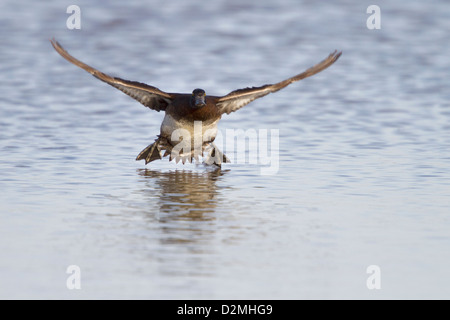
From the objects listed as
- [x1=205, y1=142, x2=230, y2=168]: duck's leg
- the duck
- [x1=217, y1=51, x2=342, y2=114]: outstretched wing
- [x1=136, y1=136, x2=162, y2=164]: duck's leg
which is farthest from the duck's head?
[x1=136, y1=136, x2=162, y2=164]: duck's leg

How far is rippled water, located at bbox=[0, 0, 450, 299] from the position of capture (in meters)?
6.70

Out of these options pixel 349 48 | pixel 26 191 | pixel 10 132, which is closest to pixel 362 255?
pixel 26 191

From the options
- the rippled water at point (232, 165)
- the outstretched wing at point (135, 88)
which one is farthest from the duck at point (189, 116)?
the rippled water at point (232, 165)

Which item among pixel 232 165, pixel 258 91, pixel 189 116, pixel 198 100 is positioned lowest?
pixel 232 165

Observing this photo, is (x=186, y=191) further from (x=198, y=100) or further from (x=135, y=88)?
(x=135, y=88)

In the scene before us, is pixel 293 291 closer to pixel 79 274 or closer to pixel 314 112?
pixel 79 274

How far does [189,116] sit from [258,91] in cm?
93

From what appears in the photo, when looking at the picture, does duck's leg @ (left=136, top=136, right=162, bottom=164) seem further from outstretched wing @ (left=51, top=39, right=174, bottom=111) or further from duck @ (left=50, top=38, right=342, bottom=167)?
outstretched wing @ (left=51, top=39, right=174, bottom=111)

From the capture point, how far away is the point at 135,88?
11383mm

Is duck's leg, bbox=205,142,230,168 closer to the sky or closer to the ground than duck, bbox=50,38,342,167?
closer to the ground

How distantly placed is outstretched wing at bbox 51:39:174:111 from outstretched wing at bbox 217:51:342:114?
0.69 meters

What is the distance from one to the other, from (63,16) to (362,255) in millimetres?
15297

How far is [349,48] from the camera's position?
63.5ft

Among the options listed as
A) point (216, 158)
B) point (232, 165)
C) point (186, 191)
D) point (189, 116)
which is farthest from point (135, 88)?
point (186, 191)
